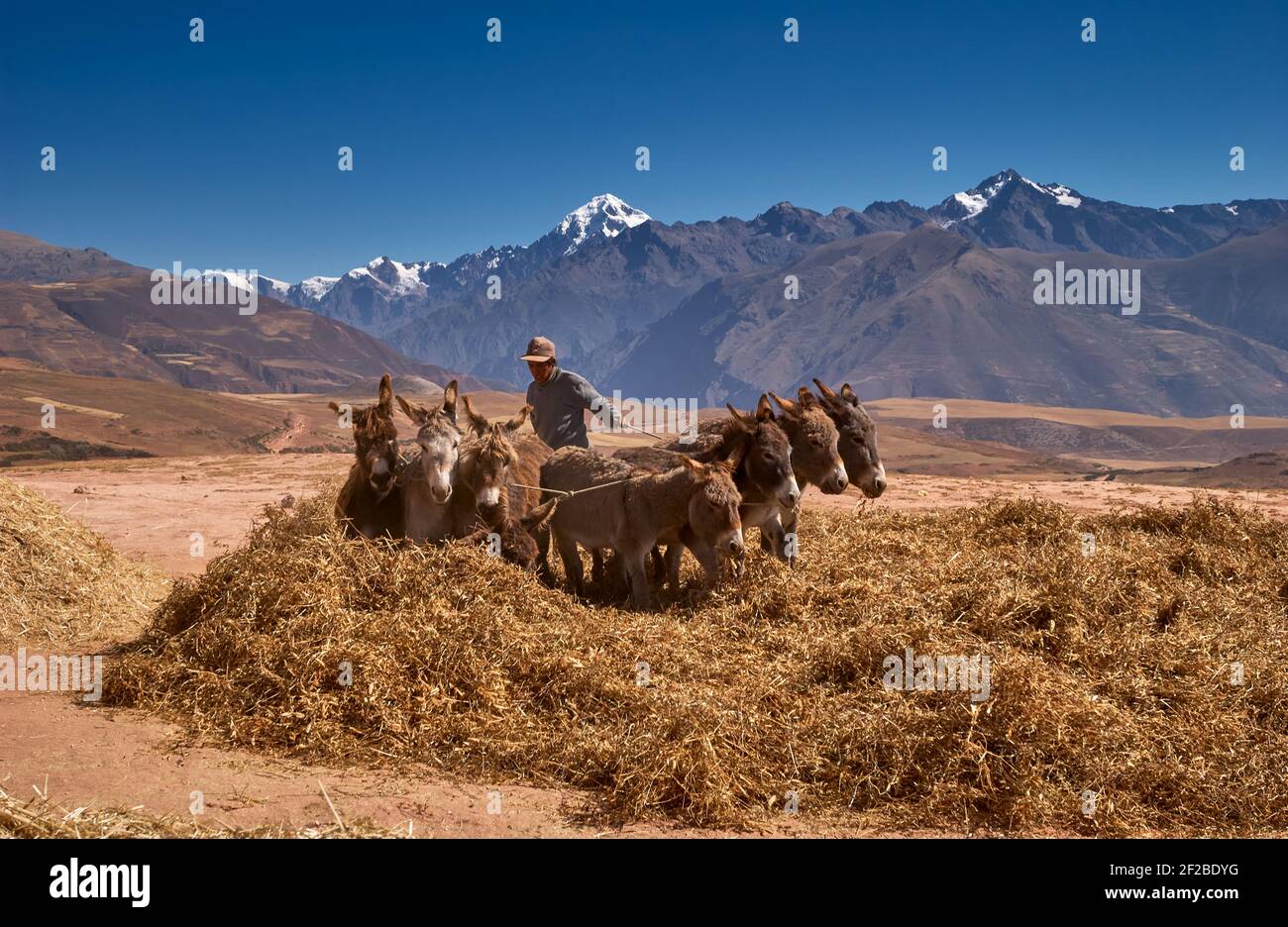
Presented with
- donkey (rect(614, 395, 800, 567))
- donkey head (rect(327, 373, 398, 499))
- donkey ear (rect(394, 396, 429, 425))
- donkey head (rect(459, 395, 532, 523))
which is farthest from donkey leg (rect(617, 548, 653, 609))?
donkey head (rect(327, 373, 398, 499))

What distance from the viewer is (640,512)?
8.52 meters

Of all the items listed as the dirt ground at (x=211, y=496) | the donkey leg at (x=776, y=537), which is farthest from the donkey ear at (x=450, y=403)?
the dirt ground at (x=211, y=496)

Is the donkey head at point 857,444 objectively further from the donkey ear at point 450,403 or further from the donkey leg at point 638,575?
the donkey ear at point 450,403

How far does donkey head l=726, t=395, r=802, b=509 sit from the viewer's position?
8586mm

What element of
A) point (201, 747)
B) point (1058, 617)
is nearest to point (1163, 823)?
point (1058, 617)

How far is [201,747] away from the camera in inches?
225

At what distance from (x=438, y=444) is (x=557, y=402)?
11.9ft

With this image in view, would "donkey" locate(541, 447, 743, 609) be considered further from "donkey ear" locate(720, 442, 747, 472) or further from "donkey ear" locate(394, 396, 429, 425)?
"donkey ear" locate(394, 396, 429, 425)

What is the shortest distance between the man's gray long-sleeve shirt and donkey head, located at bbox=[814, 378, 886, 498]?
306 centimetres

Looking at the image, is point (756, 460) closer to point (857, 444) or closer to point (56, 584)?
point (857, 444)

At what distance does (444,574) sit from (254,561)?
1618mm

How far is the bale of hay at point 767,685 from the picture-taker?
201 inches
